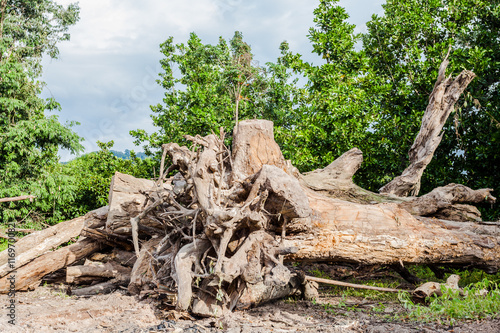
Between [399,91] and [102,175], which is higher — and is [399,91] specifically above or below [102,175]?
above

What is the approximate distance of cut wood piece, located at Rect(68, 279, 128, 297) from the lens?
5291mm

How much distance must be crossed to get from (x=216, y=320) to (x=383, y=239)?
2570mm

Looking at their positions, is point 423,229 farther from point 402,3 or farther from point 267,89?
point 402,3

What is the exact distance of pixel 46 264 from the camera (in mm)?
5656

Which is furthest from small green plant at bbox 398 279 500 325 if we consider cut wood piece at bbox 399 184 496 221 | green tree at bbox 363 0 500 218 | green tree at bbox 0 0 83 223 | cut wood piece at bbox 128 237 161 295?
green tree at bbox 0 0 83 223

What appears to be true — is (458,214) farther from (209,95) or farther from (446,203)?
(209,95)

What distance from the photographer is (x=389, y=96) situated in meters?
10.7

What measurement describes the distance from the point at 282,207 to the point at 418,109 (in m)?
7.42

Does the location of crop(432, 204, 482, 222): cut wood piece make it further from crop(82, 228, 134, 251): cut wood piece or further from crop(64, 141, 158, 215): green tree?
crop(64, 141, 158, 215): green tree

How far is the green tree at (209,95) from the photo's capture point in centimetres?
1048

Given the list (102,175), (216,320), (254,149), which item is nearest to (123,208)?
(254,149)

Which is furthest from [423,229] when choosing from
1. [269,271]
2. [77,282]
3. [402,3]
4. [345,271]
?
[402,3]

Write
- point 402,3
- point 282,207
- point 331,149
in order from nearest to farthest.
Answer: point 282,207 → point 331,149 → point 402,3

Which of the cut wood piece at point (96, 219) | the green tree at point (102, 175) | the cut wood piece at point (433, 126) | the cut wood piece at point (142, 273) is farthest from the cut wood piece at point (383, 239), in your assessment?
the green tree at point (102, 175)
